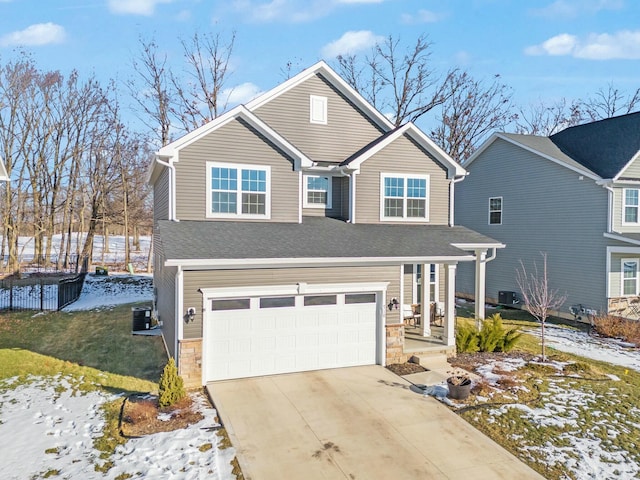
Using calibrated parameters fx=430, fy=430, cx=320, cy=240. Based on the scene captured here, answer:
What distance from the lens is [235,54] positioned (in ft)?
99.1

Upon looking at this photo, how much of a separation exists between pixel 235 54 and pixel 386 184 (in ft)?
68.0

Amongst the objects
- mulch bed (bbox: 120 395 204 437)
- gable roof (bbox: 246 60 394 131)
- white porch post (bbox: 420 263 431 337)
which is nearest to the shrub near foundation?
mulch bed (bbox: 120 395 204 437)

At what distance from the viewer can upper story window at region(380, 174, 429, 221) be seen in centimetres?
1480

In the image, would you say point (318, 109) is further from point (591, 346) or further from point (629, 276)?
point (629, 276)

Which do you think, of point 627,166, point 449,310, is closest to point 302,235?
point 449,310

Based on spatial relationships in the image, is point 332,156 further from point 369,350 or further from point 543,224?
point 543,224

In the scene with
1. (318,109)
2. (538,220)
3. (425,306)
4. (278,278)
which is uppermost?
(318,109)

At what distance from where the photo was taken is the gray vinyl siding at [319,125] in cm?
1531

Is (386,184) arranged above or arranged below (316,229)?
above

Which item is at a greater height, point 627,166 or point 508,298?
point 627,166

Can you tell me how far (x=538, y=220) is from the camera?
21125 mm

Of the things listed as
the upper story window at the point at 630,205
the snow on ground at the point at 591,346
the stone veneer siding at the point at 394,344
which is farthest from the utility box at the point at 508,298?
the stone veneer siding at the point at 394,344

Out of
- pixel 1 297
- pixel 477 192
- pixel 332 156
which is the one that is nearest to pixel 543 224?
pixel 477 192

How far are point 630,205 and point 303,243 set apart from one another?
52.5 feet
